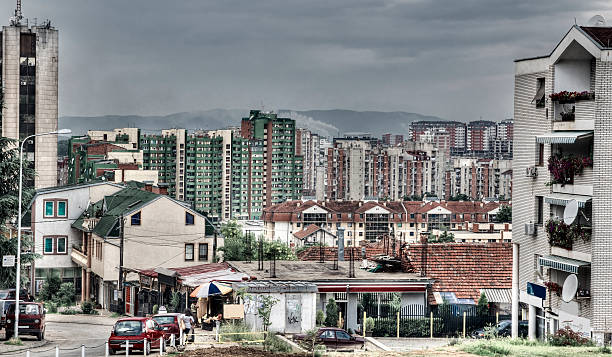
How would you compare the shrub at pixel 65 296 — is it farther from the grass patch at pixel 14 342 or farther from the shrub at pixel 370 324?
the grass patch at pixel 14 342

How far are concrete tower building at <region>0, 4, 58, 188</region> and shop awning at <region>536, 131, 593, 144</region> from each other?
297ft

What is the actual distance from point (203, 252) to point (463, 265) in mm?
17698

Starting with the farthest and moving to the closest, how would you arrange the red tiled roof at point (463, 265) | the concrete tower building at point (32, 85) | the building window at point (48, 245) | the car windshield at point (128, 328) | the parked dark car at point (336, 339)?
the concrete tower building at point (32, 85)
the building window at point (48, 245)
the red tiled roof at point (463, 265)
the parked dark car at point (336, 339)
the car windshield at point (128, 328)

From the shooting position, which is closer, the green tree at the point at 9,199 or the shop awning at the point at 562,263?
the shop awning at the point at 562,263

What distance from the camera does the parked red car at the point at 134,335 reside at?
93.6 feet

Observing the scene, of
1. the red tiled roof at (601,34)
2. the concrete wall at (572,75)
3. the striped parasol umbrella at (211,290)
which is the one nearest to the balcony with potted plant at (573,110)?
the concrete wall at (572,75)

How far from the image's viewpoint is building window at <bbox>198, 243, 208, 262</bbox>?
62.6 m

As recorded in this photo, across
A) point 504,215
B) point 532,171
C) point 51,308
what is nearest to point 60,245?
point 51,308

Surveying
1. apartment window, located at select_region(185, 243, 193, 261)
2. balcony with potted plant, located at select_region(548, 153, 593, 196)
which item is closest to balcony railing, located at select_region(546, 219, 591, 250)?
balcony with potted plant, located at select_region(548, 153, 593, 196)

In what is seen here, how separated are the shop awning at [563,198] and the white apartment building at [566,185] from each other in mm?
36

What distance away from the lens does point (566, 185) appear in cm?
3719

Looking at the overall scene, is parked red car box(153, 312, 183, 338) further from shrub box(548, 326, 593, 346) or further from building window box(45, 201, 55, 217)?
building window box(45, 201, 55, 217)

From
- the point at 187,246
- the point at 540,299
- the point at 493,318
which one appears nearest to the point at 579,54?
the point at 540,299

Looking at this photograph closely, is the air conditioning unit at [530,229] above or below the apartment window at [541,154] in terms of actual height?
below
